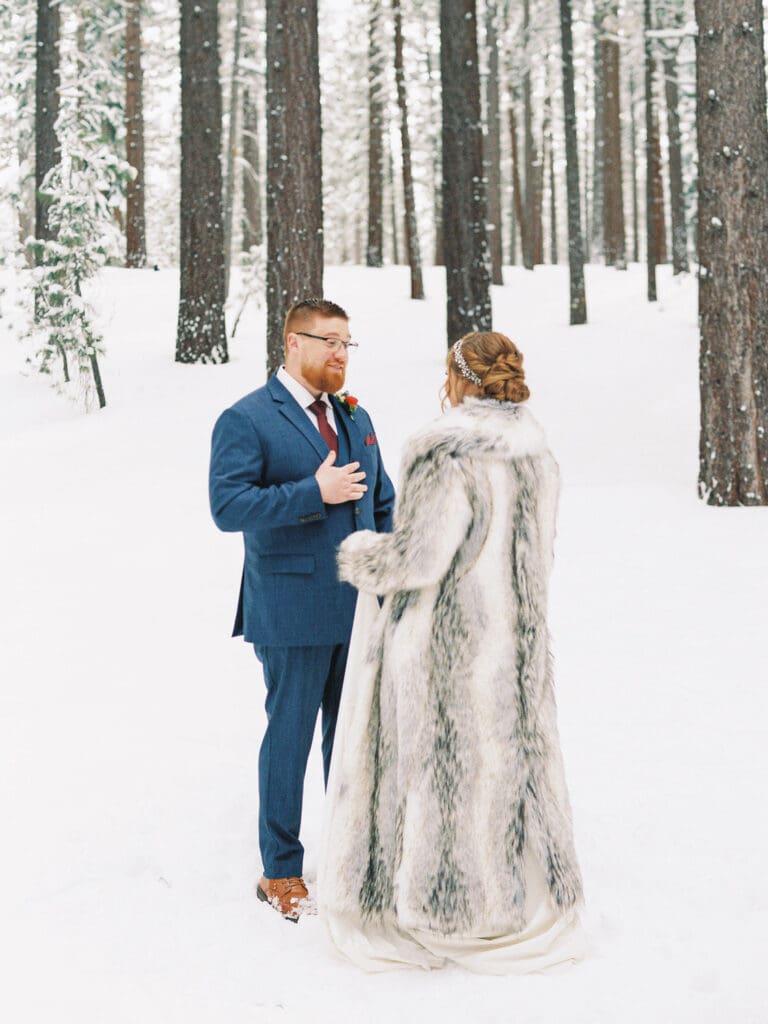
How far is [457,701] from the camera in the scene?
3584 mm

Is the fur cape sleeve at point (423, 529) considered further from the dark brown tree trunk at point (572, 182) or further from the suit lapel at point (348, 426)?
the dark brown tree trunk at point (572, 182)

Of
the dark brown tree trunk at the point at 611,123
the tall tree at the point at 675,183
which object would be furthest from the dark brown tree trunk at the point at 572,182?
the tall tree at the point at 675,183

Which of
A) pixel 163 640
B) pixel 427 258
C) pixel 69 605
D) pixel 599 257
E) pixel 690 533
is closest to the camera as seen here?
pixel 163 640

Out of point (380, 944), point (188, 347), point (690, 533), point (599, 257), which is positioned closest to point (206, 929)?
point (380, 944)

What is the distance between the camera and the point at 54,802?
5.07m

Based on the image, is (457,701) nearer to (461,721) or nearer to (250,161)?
(461,721)

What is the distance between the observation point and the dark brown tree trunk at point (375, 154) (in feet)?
92.4

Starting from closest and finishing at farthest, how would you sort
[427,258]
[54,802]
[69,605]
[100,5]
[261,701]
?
[54,802], [261,701], [69,605], [100,5], [427,258]

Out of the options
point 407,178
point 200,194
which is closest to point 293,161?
point 200,194

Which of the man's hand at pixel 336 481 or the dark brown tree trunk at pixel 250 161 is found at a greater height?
the dark brown tree trunk at pixel 250 161

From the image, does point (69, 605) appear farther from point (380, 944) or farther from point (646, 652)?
point (380, 944)

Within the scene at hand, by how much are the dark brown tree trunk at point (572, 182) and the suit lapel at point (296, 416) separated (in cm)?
1666

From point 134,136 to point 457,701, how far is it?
88.2 ft

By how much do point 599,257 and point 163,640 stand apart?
94.2 ft
